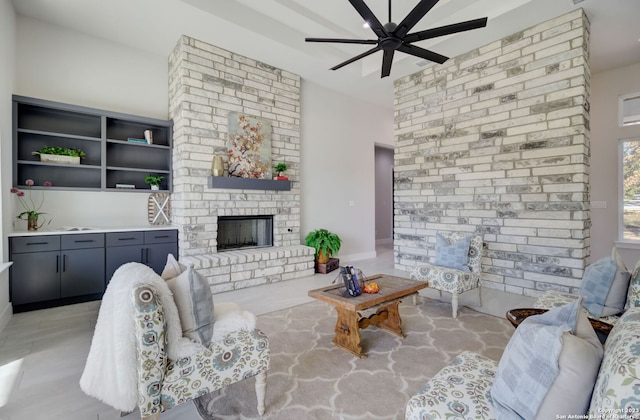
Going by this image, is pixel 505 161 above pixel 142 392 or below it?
above

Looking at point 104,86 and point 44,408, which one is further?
point 104,86

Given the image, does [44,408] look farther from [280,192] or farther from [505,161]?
[505,161]

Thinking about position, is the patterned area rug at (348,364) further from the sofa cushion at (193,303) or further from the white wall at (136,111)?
the white wall at (136,111)

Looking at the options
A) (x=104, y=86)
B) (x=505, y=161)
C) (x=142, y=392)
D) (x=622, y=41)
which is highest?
(x=622, y=41)

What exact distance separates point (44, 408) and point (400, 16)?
16.7 feet

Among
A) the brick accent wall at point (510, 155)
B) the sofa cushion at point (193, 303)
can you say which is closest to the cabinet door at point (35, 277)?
the sofa cushion at point (193, 303)

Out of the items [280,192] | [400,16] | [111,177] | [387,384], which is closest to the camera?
[387,384]

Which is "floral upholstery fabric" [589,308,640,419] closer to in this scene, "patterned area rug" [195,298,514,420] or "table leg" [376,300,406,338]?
"patterned area rug" [195,298,514,420]

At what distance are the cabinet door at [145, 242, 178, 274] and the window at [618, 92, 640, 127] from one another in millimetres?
7124

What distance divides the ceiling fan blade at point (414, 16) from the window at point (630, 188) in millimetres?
4586

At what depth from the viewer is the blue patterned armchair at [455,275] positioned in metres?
3.19

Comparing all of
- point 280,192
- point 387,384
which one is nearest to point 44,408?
point 387,384

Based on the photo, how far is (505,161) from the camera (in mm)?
4078

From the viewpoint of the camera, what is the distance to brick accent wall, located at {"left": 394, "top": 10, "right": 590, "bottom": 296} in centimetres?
354
